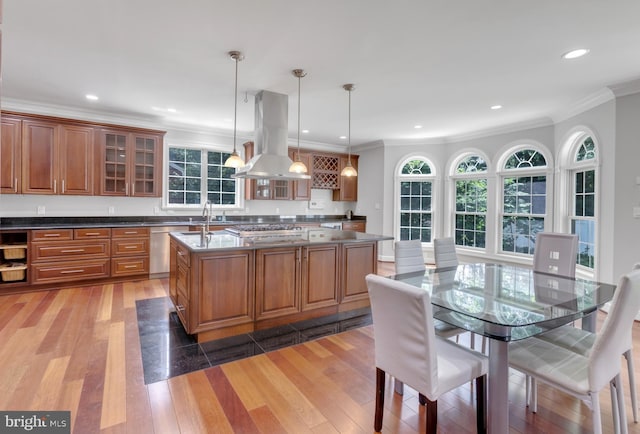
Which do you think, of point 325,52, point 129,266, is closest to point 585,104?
point 325,52

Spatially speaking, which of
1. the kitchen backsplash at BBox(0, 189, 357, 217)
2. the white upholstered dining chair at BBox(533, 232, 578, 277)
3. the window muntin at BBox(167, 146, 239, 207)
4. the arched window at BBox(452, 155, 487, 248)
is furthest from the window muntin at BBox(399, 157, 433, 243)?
the white upholstered dining chair at BBox(533, 232, 578, 277)

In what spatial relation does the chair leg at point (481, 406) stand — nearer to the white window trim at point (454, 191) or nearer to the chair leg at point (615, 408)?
the chair leg at point (615, 408)

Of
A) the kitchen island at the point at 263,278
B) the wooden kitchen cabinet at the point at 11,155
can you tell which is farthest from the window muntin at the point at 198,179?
the kitchen island at the point at 263,278

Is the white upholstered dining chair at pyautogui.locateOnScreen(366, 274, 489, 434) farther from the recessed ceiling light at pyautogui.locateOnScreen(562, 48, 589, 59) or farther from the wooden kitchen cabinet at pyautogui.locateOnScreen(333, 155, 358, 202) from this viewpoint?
the wooden kitchen cabinet at pyautogui.locateOnScreen(333, 155, 358, 202)

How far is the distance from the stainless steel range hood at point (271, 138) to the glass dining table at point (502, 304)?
2014 millimetres

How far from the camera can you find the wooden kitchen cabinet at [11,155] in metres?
4.38

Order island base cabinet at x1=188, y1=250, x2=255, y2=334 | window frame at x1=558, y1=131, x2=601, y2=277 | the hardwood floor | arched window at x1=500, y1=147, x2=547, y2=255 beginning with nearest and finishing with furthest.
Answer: the hardwood floor
island base cabinet at x1=188, y1=250, x2=255, y2=334
window frame at x1=558, y1=131, x2=601, y2=277
arched window at x1=500, y1=147, x2=547, y2=255

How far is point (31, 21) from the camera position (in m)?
2.64

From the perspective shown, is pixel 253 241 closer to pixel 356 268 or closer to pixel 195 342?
pixel 195 342

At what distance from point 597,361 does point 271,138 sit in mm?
3585

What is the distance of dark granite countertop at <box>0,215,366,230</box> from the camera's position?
15.1ft

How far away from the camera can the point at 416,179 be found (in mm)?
7004

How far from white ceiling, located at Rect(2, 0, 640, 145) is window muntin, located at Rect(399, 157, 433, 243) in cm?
226

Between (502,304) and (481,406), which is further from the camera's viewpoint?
(502,304)
